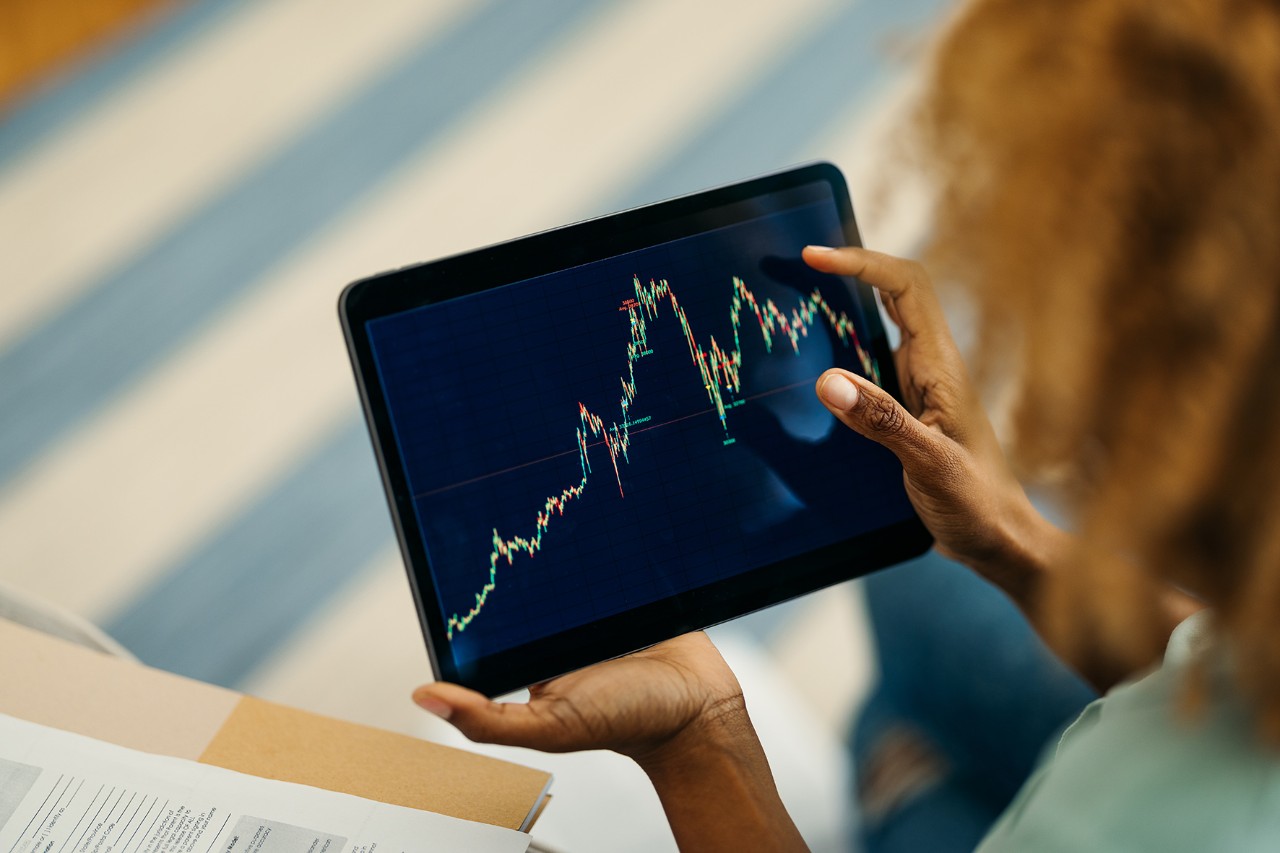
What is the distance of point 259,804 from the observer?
0.62m

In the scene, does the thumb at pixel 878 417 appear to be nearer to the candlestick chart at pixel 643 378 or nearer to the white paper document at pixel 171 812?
the candlestick chart at pixel 643 378

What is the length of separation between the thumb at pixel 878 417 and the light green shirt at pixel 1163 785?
0.69 ft

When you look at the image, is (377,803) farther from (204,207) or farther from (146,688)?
(204,207)

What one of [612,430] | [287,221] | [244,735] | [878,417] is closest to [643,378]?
[612,430]

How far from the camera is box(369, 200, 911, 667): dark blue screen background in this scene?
2.17 ft

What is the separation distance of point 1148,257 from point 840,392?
273 millimetres

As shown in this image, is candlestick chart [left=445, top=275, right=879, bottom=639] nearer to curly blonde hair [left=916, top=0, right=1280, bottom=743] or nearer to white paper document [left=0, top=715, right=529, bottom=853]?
white paper document [left=0, top=715, right=529, bottom=853]

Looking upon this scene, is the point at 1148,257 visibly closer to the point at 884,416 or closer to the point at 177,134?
the point at 884,416

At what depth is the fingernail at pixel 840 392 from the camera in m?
0.67

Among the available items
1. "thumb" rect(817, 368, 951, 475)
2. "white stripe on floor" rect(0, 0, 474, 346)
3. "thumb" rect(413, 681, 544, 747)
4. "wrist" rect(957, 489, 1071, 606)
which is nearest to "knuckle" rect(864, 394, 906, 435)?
"thumb" rect(817, 368, 951, 475)

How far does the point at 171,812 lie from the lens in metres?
0.61

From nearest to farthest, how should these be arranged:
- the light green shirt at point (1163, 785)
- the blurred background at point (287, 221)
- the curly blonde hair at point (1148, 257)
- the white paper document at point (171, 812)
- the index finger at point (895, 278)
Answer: the curly blonde hair at point (1148, 257) < the light green shirt at point (1163, 785) < the white paper document at point (171, 812) < the index finger at point (895, 278) < the blurred background at point (287, 221)

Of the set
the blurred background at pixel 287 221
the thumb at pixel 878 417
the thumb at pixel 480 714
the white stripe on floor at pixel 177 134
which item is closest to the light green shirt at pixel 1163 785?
the thumb at pixel 878 417

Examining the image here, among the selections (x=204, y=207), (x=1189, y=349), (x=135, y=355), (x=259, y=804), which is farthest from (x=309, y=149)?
(x=1189, y=349)
